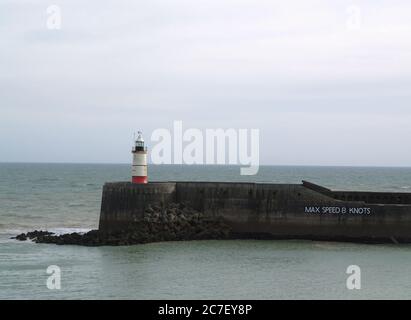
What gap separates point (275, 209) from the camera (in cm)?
2534

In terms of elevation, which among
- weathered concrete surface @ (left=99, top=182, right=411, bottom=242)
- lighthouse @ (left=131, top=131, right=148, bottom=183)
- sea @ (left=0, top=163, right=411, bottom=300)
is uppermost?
lighthouse @ (left=131, top=131, right=148, bottom=183)

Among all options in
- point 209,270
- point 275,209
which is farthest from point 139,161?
point 209,270

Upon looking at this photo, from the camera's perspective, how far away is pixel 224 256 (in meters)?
22.0

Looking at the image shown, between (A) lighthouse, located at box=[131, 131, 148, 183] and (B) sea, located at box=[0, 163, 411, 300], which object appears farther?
(A) lighthouse, located at box=[131, 131, 148, 183]

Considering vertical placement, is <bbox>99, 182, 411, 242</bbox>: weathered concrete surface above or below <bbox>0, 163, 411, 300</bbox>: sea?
above

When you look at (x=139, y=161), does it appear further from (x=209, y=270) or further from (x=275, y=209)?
(x=209, y=270)

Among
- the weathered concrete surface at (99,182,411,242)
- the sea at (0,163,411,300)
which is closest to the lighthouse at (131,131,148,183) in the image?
the weathered concrete surface at (99,182,411,242)

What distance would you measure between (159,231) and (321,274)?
7.08 m

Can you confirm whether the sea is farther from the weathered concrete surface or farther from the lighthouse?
the lighthouse

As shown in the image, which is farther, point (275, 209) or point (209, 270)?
point (275, 209)

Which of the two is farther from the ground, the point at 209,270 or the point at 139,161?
the point at 139,161

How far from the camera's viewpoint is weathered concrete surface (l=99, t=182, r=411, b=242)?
24.9m

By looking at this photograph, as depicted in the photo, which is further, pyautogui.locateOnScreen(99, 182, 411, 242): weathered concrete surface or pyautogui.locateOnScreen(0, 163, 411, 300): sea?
pyautogui.locateOnScreen(99, 182, 411, 242): weathered concrete surface

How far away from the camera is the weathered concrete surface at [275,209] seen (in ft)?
81.6
